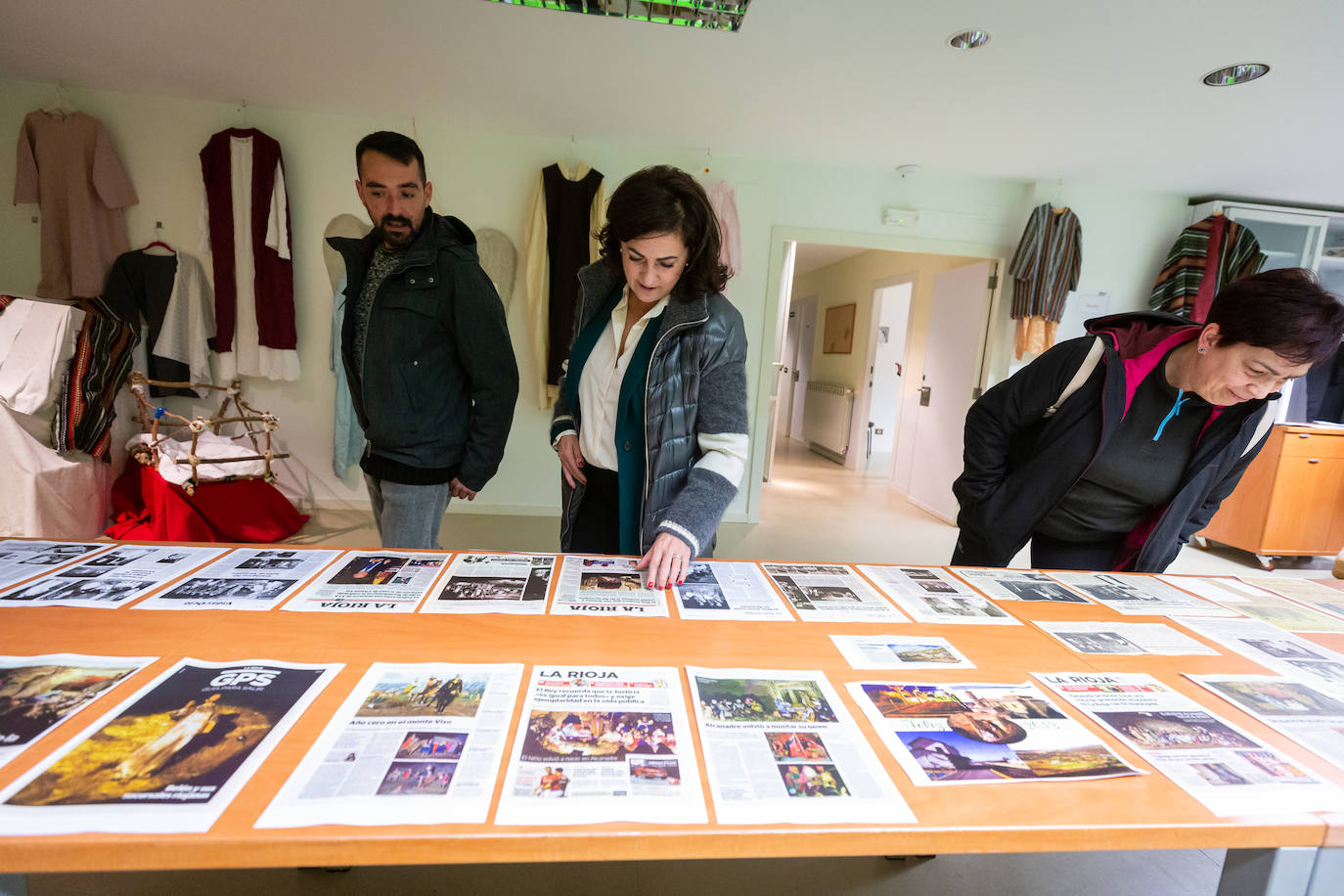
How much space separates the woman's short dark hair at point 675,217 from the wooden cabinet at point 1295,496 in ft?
14.6

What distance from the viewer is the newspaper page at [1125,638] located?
100 cm

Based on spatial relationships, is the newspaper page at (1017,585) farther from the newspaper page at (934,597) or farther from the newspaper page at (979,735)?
the newspaper page at (979,735)

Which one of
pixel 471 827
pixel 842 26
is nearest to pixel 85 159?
pixel 842 26

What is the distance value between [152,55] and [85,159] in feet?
2.95

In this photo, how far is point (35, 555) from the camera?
42.5 inches

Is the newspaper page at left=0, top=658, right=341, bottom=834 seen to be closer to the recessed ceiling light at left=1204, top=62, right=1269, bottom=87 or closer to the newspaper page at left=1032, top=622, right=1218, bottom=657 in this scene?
the newspaper page at left=1032, top=622, right=1218, bottom=657

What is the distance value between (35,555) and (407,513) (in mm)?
645

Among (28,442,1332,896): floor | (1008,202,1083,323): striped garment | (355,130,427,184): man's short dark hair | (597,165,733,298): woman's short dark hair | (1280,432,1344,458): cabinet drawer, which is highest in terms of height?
(1008,202,1083,323): striped garment

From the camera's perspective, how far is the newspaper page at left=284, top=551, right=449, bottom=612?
0.96 m

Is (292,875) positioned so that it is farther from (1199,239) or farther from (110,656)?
(1199,239)

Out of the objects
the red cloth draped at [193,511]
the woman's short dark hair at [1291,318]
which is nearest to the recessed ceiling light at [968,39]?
the woman's short dark hair at [1291,318]

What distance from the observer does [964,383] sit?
174 inches

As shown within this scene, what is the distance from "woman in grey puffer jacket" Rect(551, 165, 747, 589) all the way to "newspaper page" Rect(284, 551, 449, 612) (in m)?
0.39

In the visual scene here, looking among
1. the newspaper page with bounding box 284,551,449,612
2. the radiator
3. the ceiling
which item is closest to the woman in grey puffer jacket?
the newspaper page with bounding box 284,551,449,612
